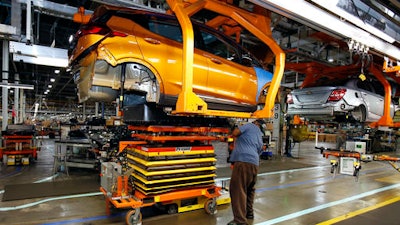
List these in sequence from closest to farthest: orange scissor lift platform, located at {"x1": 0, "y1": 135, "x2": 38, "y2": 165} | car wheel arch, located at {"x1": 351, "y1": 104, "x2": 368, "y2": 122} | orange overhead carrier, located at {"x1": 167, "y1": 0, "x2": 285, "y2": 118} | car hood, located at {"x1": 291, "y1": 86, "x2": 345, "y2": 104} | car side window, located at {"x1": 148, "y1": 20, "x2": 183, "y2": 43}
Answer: orange overhead carrier, located at {"x1": 167, "y1": 0, "x2": 285, "y2": 118} < car side window, located at {"x1": 148, "y1": 20, "x2": 183, "y2": 43} < car hood, located at {"x1": 291, "y1": 86, "x2": 345, "y2": 104} < car wheel arch, located at {"x1": 351, "y1": 104, "x2": 368, "y2": 122} < orange scissor lift platform, located at {"x1": 0, "y1": 135, "x2": 38, "y2": 165}

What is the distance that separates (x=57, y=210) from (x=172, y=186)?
176 centimetres

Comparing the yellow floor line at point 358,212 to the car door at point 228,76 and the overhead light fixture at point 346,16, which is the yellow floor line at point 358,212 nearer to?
the car door at point 228,76

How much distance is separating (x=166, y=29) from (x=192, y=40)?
818 mm

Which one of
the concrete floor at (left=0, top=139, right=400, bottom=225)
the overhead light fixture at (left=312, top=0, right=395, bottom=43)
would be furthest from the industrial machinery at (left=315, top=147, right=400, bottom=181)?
the overhead light fixture at (left=312, top=0, right=395, bottom=43)

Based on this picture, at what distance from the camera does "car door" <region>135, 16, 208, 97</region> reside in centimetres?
311

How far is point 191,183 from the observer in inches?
144

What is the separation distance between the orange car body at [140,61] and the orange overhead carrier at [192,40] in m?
0.36

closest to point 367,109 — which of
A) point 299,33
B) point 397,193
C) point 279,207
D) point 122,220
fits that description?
point 397,193

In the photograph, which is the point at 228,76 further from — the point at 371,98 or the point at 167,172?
the point at 371,98

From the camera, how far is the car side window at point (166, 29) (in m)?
3.35

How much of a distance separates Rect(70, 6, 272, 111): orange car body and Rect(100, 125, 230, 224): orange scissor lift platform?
562 millimetres

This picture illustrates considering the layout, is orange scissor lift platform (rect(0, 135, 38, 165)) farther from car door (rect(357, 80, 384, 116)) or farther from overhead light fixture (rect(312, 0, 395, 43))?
car door (rect(357, 80, 384, 116))

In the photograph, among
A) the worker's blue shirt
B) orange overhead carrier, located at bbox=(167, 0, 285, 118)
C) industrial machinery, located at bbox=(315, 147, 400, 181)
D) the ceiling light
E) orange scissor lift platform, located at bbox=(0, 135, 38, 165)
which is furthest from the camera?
orange scissor lift platform, located at bbox=(0, 135, 38, 165)

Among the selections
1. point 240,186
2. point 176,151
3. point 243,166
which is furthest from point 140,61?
point 240,186
